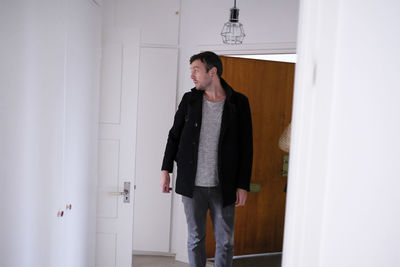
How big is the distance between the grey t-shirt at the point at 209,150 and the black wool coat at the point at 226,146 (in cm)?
3

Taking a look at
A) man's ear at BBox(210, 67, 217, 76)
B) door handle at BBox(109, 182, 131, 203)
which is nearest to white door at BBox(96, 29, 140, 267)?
door handle at BBox(109, 182, 131, 203)

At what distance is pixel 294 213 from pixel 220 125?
1298 millimetres

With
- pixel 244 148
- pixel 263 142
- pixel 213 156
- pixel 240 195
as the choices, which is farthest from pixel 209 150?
pixel 263 142

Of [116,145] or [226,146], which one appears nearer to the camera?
[226,146]

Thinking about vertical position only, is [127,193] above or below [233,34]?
below

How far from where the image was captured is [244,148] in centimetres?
203

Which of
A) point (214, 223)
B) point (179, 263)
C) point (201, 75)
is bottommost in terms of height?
point (179, 263)

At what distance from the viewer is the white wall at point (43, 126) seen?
4.34 ft

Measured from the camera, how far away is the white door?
7.31 ft

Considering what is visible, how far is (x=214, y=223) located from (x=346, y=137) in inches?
58.9

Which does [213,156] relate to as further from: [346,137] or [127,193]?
[346,137]

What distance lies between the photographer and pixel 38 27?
4.73 ft

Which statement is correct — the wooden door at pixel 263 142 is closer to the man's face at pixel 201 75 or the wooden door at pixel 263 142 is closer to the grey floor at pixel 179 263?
the grey floor at pixel 179 263

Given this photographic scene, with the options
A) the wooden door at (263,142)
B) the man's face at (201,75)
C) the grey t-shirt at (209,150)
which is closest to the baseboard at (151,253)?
the wooden door at (263,142)
